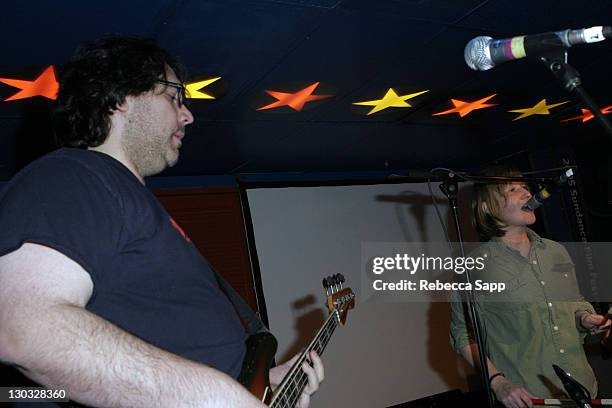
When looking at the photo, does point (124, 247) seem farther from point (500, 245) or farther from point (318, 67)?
point (318, 67)

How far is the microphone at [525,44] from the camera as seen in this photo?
47.8 inches

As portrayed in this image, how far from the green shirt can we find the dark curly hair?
205 cm

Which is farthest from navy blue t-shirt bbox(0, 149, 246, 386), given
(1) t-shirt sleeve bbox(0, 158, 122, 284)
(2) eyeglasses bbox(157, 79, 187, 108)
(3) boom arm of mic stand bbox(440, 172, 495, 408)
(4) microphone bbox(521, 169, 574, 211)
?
(4) microphone bbox(521, 169, 574, 211)

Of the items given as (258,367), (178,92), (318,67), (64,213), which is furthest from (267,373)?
(318,67)

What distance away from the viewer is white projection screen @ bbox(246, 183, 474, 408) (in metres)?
5.43

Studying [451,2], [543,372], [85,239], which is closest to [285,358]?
[543,372]

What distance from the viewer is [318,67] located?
349 centimetres

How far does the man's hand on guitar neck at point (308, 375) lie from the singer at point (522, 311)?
108 centimetres

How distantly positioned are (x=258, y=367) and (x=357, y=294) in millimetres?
4618

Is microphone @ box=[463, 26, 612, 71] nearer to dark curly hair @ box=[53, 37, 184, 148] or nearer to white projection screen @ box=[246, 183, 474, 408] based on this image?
dark curly hair @ box=[53, 37, 184, 148]

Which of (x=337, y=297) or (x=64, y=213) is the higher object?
(x=64, y=213)

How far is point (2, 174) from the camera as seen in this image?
4.70 meters

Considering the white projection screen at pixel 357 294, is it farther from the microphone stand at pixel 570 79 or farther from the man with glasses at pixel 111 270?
the microphone stand at pixel 570 79

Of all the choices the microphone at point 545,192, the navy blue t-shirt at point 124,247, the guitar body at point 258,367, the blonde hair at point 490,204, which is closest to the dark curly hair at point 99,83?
the navy blue t-shirt at point 124,247
